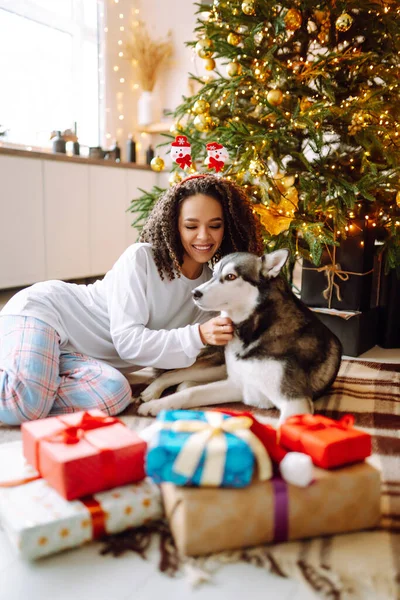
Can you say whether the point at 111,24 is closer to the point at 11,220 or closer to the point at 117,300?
the point at 11,220

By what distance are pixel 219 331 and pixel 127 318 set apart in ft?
1.26

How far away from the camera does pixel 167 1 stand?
5.61m

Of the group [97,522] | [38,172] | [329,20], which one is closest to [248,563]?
[97,522]

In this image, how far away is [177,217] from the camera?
199 centimetres

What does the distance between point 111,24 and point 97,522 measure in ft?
18.5

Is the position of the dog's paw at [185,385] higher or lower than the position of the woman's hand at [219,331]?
lower

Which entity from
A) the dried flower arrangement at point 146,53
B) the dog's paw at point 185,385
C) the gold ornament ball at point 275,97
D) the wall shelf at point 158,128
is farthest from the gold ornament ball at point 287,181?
the dried flower arrangement at point 146,53

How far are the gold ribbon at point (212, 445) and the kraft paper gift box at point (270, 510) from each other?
0.04 meters

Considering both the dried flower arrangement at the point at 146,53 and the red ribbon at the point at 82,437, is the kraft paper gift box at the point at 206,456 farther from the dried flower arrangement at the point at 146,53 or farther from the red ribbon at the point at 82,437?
the dried flower arrangement at the point at 146,53

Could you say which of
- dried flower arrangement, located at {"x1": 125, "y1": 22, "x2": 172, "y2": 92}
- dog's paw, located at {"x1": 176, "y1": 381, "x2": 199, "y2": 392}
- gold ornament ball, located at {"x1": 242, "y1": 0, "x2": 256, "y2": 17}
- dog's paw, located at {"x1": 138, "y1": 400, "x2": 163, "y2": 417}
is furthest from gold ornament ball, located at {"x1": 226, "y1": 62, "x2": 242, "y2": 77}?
dried flower arrangement, located at {"x1": 125, "y1": 22, "x2": 172, "y2": 92}

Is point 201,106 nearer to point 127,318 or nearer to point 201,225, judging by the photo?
point 201,225

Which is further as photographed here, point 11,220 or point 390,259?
point 11,220

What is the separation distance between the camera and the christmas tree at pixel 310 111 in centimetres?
238

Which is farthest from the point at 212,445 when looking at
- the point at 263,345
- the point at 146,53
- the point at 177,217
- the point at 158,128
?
the point at 146,53
